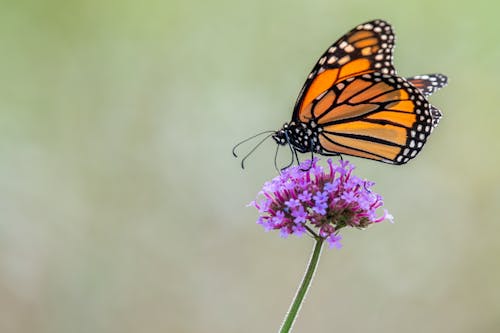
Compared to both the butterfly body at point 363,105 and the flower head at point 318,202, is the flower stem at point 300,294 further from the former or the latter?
the butterfly body at point 363,105

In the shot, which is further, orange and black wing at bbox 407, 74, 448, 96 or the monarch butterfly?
orange and black wing at bbox 407, 74, 448, 96

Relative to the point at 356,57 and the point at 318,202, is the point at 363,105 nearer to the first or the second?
the point at 356,57

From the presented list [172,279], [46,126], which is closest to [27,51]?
[46,126]

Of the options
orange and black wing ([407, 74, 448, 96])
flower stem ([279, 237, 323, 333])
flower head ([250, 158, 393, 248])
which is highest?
orange and black wing ([407, 74, 448, 96])

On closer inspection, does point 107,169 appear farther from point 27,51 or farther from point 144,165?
point 27,51

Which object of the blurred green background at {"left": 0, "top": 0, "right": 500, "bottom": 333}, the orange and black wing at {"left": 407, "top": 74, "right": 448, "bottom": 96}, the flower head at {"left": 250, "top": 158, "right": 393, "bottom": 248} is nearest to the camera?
the flower head at {"left": 250, "top": 158, "right": 393, "bottom": 248}

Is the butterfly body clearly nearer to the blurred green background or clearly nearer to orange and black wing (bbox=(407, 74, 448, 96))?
orange and black wing (bbox=(407, 74, 448, 96))

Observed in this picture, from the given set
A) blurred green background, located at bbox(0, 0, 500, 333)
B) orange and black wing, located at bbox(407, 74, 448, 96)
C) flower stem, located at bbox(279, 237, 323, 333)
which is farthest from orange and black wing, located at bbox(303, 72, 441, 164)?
blurred green background, located at bbox(0, 0, 500, 333)

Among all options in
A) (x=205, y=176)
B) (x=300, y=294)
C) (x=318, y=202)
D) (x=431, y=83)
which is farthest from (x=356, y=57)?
(x=205, y=176)
